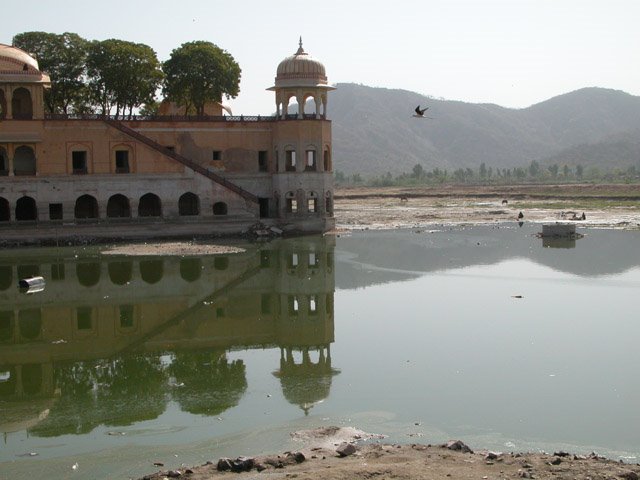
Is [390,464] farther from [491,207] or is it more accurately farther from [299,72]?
[491,207]

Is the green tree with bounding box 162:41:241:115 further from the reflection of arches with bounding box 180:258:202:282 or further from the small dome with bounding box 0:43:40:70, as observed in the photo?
the reflection of arches with bounding box 180:258:202:282

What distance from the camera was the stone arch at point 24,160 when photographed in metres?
45.5

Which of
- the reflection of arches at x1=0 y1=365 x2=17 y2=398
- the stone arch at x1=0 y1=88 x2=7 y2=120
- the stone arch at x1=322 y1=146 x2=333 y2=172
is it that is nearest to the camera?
the reflection of arches at x1=0 y1=365 x2=17 y2=398

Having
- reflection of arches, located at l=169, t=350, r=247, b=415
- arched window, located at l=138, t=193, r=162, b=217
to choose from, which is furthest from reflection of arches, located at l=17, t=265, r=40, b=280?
reflection of arches, located at l=169, t=350, r=247, b=415

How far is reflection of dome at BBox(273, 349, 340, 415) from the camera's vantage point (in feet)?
52.4

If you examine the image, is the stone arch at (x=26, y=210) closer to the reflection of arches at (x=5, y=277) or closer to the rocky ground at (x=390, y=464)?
the reflection of arches at (x=5, y=277)

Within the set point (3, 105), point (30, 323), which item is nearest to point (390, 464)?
point (30, 323)

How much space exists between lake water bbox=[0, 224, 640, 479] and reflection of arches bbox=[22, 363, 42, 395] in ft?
0.20

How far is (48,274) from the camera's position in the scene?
32.7m

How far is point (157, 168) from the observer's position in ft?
148

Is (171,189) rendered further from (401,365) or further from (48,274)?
(401,365)

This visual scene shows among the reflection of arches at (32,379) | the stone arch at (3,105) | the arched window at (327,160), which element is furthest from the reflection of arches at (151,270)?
the arched window at (327,160)

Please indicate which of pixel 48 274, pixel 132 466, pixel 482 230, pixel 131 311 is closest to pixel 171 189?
pixel 48 274

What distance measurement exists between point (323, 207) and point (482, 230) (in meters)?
9.07
